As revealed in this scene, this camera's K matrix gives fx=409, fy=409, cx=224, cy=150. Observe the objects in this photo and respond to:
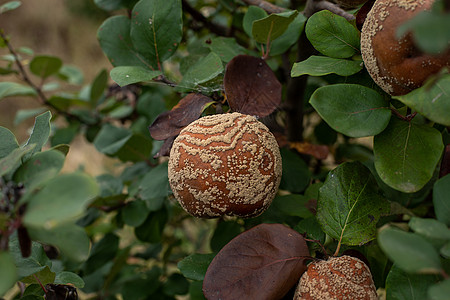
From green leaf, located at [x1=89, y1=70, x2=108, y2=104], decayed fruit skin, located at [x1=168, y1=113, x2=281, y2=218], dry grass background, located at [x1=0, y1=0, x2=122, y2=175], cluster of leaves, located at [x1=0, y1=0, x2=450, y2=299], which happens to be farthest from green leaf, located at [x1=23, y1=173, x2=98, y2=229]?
dry grass background, located at [x1=0, y1=0, x2=122, y2=175]

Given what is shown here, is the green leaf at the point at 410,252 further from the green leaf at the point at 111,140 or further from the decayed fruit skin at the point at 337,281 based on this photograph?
the green leaf at the point at 111,140

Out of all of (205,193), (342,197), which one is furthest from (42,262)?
(342,197)

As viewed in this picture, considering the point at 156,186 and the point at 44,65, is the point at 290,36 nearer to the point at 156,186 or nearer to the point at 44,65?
the point at 156,186

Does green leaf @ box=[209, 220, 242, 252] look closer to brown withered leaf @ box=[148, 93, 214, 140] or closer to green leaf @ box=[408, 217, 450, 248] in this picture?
brown withered leaf @ box=[148, 93, 214, 140]

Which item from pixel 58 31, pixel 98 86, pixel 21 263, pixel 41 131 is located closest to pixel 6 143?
pixel 41 131

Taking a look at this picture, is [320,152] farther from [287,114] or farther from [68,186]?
[68,186]

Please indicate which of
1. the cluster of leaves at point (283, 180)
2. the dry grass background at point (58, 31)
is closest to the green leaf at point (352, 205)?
the cluster of leaves at point (283, 180)
